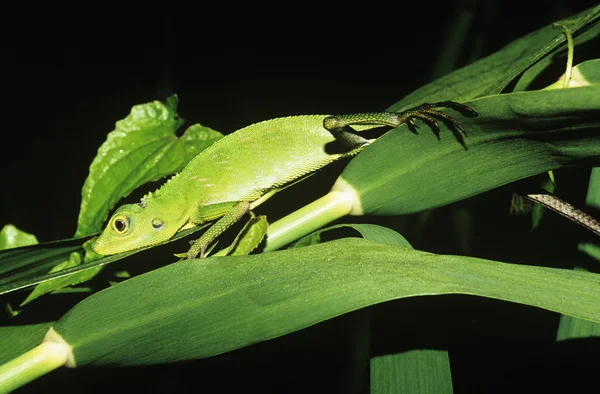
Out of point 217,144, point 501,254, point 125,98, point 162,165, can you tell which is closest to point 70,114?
point 125,98

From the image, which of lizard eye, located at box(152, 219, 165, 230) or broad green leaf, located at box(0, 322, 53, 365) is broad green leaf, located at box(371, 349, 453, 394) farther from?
lizard eye, located at box(152, 219, 165, 230)

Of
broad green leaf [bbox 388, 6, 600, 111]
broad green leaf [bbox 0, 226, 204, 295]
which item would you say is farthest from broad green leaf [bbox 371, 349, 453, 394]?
broad green leaf [bbox 388, 6, 600, 111]

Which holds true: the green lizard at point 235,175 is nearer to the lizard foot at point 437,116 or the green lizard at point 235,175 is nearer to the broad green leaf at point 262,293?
the lizard foot at point 437,116

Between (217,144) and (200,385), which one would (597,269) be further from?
(200,385)

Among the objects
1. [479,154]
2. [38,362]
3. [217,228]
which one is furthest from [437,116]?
[38,362]

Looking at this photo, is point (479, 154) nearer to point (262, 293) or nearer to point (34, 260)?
point (262, 293)

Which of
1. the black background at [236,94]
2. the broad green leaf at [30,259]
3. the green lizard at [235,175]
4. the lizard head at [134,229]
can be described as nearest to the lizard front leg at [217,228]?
the green lizard at [235,175]

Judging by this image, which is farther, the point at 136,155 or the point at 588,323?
the point at 136,155
